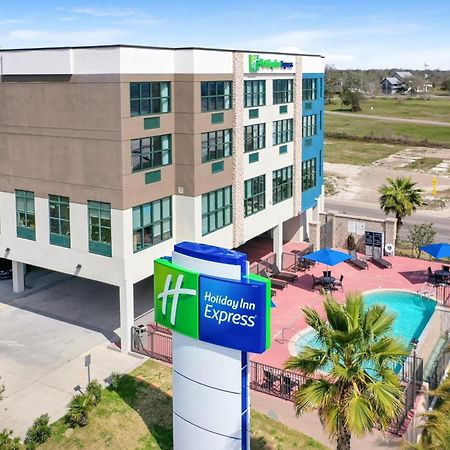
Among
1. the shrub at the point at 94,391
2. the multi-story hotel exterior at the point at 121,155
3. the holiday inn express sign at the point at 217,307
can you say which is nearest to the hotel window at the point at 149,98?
the multi-story hotel exterior at the point at 121,155

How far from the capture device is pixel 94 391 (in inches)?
833

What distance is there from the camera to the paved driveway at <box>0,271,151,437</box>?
21953 millimetres

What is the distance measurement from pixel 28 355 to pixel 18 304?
5765 mm

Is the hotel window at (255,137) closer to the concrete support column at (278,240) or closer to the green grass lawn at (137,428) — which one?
the concrete support column at (278,240)

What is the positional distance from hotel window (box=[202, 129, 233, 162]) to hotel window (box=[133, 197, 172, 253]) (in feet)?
9.35

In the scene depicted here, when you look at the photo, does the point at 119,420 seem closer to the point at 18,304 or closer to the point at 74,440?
the point at 74,440

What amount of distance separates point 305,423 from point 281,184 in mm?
18805

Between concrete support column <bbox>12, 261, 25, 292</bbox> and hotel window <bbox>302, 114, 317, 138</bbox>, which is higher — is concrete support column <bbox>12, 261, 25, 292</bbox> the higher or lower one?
the lower one

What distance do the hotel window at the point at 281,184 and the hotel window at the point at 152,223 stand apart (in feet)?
31.4

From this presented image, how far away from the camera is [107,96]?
2453 centimetres

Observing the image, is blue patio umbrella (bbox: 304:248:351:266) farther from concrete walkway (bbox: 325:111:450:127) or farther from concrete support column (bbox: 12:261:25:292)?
concrete walkway (bbox: 325:111:450:127)

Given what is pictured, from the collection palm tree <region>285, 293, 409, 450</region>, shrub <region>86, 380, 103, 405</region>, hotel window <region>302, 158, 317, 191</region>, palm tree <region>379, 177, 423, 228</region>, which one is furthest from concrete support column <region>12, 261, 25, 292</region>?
palm tree <region>379, 177, 423, 228</region>

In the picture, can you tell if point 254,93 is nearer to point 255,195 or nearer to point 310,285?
point 255,195

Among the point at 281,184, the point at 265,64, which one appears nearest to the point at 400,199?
the point at 281,184
